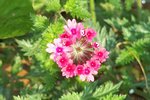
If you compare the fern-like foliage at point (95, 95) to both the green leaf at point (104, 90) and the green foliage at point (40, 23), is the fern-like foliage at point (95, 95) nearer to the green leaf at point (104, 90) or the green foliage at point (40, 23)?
the green leaf at point (104, 90)

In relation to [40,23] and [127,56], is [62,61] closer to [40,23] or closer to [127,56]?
[40,23]

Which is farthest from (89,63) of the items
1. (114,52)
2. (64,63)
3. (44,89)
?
(114,52)

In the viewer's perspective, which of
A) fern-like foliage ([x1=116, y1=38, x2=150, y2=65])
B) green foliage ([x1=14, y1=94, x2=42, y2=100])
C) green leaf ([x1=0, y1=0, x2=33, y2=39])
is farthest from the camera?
green leaf ([x1=0, y1=0, x2=33, y2=39])

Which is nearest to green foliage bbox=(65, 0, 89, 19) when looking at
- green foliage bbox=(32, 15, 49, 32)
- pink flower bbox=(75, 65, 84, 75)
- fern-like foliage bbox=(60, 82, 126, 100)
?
green foliage bbox=(32, 15, 49, 32)

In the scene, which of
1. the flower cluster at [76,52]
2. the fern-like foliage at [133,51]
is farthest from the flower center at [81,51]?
the fern-like foliage at [133,51]

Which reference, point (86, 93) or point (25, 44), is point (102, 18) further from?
point (86, 93)

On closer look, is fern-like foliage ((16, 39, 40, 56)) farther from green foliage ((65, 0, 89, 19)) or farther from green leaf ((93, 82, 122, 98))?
green leaf ((93, 82, 122, 98))
